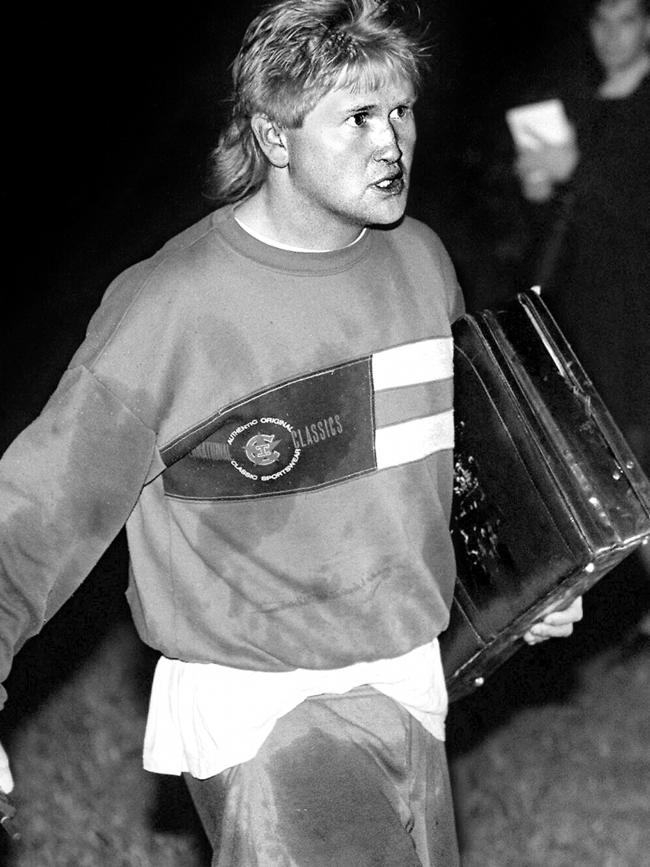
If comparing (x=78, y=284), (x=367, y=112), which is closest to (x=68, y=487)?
(x=367, y=112)

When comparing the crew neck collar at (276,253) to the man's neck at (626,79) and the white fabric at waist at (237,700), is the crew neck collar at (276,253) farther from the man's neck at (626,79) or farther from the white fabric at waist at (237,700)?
the man's neck at (626,79)

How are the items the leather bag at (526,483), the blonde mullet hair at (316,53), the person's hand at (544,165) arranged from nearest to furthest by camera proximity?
the blonde mullet hair at (316,53)
the leather bag at (526,483)
the person's hand at (544,165)

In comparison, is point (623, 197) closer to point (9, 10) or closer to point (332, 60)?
point (9, 10)

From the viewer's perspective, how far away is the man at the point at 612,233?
5238 mm

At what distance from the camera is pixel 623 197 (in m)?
5.29

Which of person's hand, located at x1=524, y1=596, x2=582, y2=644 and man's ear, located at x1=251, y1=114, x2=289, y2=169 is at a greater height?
man's ear, located at x1=251, y1=114, x2=289, y2=169

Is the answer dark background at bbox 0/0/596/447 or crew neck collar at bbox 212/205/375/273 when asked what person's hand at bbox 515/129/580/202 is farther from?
crew neck collar at bbox 212/205/375/273

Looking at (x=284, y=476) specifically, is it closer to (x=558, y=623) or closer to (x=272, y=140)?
(x=272, y=140)

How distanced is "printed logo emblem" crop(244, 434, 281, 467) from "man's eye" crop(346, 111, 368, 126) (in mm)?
559

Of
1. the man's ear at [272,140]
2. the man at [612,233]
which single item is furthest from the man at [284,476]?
the man at [612,233]

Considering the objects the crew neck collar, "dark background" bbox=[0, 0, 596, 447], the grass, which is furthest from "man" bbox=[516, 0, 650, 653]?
the crew neck collar

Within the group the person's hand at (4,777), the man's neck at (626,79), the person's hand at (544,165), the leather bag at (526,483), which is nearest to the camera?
the person's hand at (4,777)

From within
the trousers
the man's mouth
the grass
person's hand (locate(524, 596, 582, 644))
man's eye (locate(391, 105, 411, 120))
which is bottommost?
the grass

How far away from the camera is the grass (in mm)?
4148
